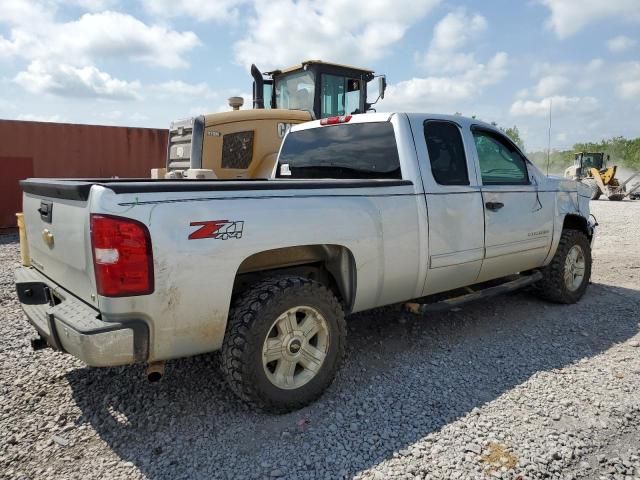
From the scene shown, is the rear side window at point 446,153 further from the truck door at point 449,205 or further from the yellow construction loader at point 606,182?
the yellow construction loader at point 606,182

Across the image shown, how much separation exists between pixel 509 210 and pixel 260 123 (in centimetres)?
428

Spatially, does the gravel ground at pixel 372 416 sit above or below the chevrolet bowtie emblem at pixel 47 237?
below

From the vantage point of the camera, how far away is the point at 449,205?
3.97m

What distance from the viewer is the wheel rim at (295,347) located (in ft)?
10.2

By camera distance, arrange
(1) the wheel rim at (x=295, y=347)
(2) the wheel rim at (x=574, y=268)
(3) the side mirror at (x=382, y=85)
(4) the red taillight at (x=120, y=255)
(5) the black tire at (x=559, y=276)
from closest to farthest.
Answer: (4) the red taillight at (x=120, y=255) → (1) the wheel rim at (x=295, y=347) → (5) the black tire at (x=559, y=276) → (2) the wheel rim at (x=574, y=268) → (3) the side mirror at (x=382, y=85)

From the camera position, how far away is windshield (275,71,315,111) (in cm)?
859

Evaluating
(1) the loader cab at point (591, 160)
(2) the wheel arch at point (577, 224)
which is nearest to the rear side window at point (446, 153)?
(2) the wheel arch at point (577, 224)

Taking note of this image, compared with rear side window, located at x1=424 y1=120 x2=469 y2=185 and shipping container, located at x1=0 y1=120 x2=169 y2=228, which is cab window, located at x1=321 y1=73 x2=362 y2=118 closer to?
rear side window, located at x1=424 y1=120 x2=469 y2=185

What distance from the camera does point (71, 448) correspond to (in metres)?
2.80

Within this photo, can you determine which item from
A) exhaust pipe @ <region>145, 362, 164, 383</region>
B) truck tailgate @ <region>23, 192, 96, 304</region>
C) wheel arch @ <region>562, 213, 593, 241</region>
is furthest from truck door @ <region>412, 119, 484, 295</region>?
truck tailgate @ <region>23, 192, 96, 304</region>

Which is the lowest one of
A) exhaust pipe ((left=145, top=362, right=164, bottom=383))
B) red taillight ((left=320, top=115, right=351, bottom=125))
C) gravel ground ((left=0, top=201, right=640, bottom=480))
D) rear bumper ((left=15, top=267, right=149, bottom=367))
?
gravel ground ((left=0, top=201, right=640, bottom=480))

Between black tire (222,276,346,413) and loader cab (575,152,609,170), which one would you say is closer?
black tire (222,276,346,413)

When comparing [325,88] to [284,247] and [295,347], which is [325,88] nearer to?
[284,247]

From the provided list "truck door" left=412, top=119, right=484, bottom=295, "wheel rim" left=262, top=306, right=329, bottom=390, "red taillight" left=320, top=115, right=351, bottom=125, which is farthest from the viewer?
"red taillight" left=320, top=115, right=351, bottom=125
